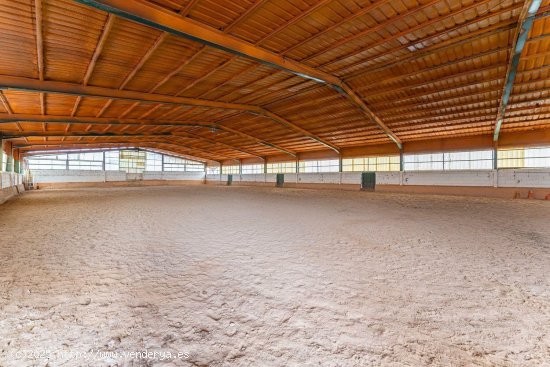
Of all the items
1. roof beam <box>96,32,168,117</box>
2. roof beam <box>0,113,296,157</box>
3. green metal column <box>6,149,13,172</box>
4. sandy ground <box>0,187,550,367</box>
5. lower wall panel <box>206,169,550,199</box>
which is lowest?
sandy ground <box>0,187,550,367</box>

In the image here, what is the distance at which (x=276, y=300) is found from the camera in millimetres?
3051

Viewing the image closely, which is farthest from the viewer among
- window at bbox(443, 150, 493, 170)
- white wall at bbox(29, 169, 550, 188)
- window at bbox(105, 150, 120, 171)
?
window at bbox(105, 150, 120, 171)

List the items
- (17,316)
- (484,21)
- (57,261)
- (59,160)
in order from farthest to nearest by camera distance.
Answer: (59,160), (484,21), (57,261), (17,316)

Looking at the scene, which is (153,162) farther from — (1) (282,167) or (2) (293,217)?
(2) (293,217)

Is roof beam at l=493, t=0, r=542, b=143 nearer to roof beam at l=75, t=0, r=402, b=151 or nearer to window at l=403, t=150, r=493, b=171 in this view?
window at l=403, t=150, r=493, b=171

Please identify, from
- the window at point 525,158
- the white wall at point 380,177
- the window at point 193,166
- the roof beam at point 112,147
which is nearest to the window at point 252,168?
the white wall at point 380,177

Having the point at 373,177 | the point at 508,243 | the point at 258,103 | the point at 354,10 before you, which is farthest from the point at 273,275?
the point at 373,177

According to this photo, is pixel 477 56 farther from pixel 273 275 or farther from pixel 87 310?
pixel 87 310

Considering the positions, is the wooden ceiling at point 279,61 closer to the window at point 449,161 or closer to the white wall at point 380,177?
the window at point 449,161

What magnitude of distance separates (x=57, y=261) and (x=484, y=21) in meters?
A: 13.8

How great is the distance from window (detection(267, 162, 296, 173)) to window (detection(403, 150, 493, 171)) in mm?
14173

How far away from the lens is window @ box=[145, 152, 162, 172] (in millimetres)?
40125

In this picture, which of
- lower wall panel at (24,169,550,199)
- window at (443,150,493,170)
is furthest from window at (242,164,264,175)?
window at (443,150,493,170)

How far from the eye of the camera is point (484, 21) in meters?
8.26
